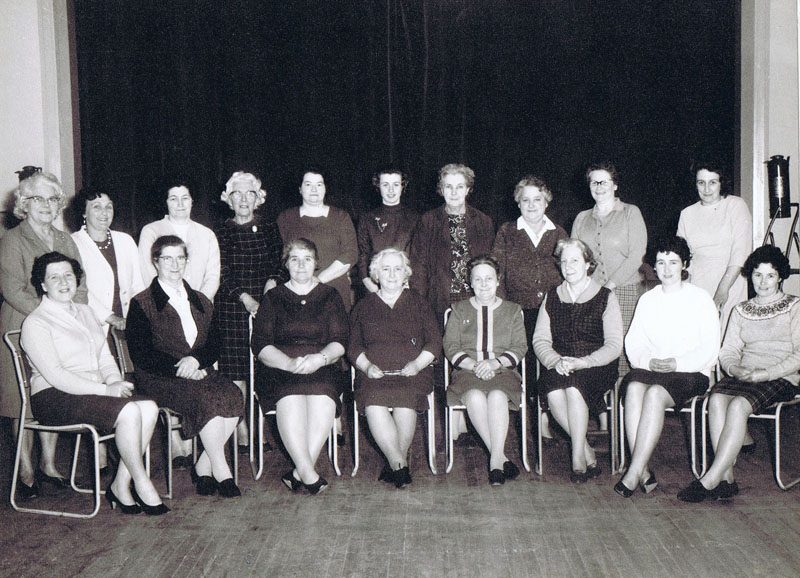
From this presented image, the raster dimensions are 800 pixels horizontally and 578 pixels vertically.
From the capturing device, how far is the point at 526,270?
3965 mm

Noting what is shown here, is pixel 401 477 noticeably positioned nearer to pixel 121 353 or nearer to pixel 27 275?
pixel 121 353

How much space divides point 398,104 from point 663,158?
1788 millimetres

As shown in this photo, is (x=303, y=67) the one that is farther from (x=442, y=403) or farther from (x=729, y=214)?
(x=729, y=214)

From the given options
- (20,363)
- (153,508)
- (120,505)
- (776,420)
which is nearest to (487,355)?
(776,420)

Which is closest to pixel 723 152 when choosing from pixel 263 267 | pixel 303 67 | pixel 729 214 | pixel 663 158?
pixel 663 158

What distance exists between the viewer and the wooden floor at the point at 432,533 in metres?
2.52

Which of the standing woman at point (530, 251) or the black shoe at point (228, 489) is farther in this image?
the standing woman at point (530, 251)

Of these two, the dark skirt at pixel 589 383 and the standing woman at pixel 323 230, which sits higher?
the standing woman at pixel 323 230

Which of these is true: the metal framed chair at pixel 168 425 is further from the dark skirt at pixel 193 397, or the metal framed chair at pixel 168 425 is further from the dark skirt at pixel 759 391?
the dark skirt at pixel 759 391

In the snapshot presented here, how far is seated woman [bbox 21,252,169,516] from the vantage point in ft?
10.1

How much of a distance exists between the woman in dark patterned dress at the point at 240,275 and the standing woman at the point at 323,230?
0.17m

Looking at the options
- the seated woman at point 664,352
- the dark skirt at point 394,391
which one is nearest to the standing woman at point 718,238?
the seated woman at point 664,352

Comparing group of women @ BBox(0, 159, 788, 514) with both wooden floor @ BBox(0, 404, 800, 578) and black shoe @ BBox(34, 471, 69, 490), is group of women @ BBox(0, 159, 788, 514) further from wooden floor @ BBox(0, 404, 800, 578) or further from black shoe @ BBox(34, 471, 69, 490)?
wooden floor @ BBox(0, 404, 800, 578)

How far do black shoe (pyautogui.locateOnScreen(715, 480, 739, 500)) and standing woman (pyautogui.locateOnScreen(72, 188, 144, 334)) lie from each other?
2.79 metres
